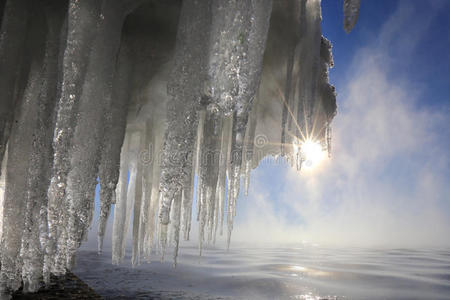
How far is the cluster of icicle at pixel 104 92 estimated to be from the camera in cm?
166

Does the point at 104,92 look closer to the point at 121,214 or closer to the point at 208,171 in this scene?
the point at 208,171

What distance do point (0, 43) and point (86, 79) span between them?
0.66 meters

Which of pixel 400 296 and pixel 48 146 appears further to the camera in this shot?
pixel 400 296

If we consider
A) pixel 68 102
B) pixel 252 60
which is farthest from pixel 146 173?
pixel 252 60

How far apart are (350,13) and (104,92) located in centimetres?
172

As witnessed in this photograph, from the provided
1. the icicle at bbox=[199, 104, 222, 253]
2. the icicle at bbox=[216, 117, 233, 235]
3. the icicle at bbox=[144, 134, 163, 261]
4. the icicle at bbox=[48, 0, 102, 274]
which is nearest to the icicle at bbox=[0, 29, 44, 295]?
the icicle at bbox=[48, 0, 102, 274]

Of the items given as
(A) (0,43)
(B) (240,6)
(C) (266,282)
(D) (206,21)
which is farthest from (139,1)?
(C) (266,282)

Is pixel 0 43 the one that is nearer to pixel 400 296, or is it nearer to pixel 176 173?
pixel 176 173

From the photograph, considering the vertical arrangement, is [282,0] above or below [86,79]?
above

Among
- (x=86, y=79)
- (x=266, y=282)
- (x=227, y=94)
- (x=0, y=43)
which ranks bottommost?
(x=266, y=282)

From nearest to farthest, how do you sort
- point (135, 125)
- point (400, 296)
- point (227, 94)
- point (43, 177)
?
1. point (227, 94)
2. point (43, 177)
3. point (135, 125)
4. point (400, 296)

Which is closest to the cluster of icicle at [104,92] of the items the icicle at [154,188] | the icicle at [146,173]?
the icicle at [146,173]

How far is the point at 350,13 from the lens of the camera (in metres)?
1.53

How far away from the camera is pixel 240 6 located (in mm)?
1616
